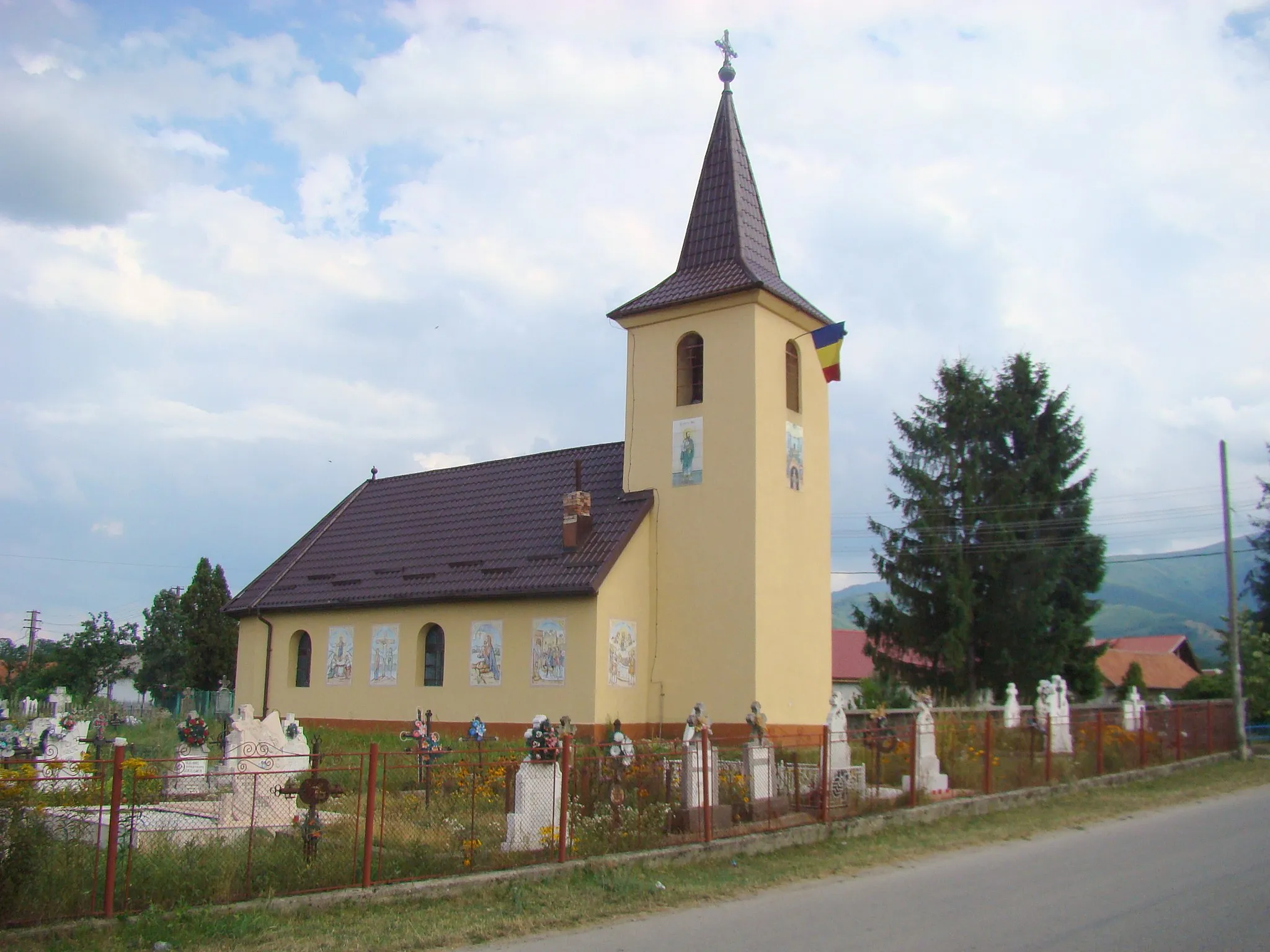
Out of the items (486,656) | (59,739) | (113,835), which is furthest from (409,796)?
(486,656)

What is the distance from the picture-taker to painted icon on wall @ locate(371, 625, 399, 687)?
1076 inches

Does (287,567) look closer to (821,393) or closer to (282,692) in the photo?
(282,692)

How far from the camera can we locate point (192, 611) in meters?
42.0

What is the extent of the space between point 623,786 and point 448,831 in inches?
89.0

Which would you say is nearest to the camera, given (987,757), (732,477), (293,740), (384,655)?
(293,740)

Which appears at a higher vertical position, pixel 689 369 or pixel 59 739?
pixel 689 369

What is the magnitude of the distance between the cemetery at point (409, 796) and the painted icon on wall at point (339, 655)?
24.0ft

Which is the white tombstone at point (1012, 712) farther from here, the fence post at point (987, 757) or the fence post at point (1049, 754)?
the fence post at point (987, 757)

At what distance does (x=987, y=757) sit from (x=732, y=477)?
887 cm

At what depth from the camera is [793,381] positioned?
26.7 meters

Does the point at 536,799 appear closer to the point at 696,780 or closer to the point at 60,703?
the point at 696,780

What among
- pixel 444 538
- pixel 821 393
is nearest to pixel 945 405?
pixel 821 393

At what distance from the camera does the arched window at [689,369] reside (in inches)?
1034

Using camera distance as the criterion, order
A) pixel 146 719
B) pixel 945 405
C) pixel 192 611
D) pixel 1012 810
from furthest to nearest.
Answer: pixel 192 611 < pixel 945 405 < pixel 146 719 < pixel 1012 810
